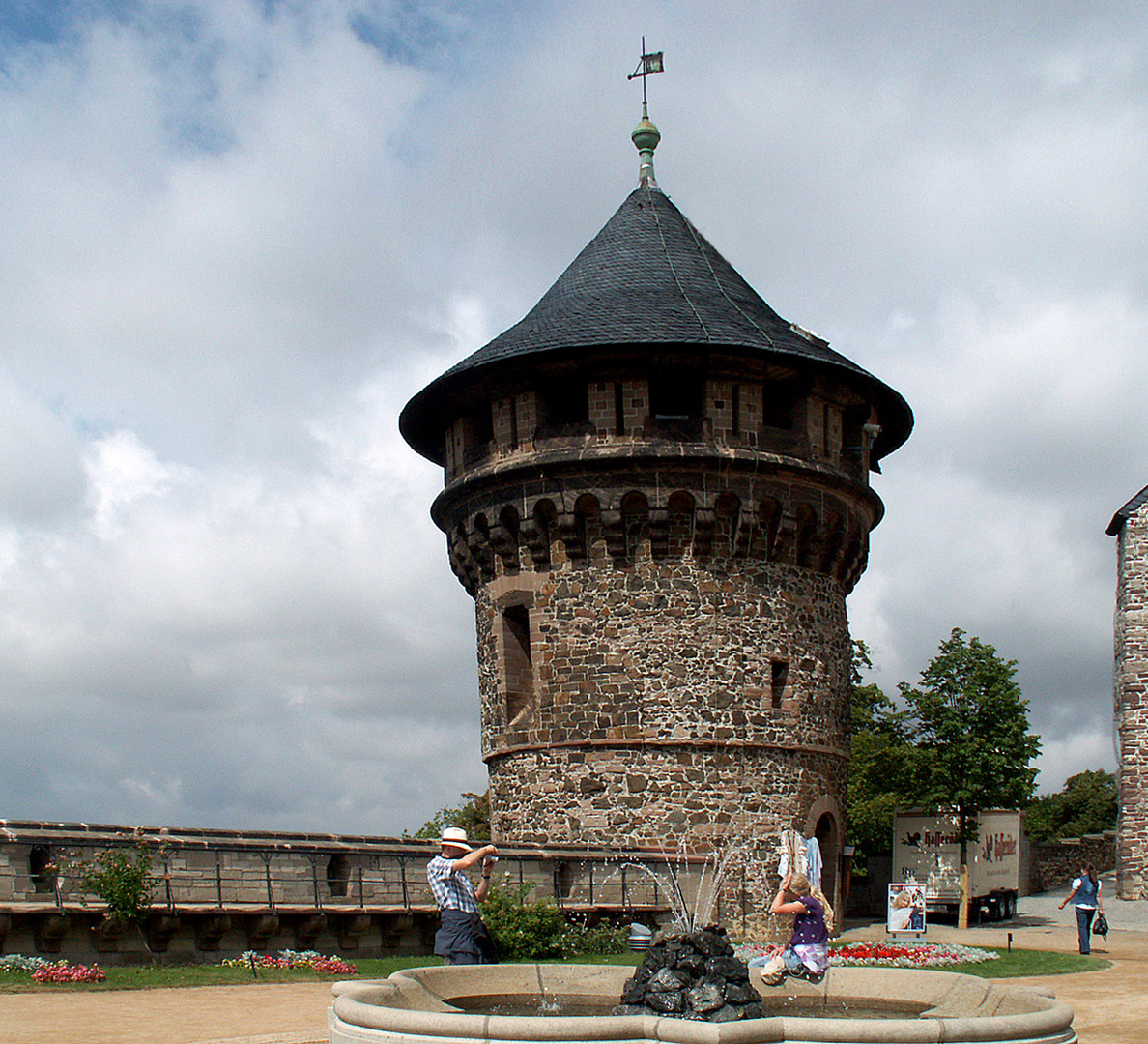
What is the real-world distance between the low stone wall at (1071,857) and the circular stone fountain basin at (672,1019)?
2901cm

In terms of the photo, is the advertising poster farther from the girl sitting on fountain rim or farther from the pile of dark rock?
the pile of dark rock

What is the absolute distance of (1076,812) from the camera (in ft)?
169

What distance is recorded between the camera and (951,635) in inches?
1008

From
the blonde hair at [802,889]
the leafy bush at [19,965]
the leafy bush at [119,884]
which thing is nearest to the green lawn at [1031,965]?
the blonde hair at [802,889]

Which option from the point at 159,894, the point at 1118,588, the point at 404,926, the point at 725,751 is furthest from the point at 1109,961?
the point at 1118,588

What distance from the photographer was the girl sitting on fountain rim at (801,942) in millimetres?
9094

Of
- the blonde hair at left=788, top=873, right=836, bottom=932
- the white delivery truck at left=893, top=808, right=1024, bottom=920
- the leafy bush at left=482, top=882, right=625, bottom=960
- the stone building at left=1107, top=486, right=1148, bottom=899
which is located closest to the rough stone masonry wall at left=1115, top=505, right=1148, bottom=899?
the stone building at left=1107, top=486, right=1148, bottom=899

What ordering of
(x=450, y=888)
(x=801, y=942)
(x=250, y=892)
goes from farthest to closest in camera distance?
1. (x=250, y=892)
2. (x=450, y=888)
3. (x=801, y=942)

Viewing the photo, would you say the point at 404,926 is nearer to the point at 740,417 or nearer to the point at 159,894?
the point at 159,894

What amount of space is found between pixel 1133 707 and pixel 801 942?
22623 mm

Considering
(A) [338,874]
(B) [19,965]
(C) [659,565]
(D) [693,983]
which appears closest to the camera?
(D) [693,983]

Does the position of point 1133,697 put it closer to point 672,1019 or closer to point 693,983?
point 693,983

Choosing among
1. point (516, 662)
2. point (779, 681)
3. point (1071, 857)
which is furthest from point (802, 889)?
point (1071, 857)

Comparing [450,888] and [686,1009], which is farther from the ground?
[450,888]
